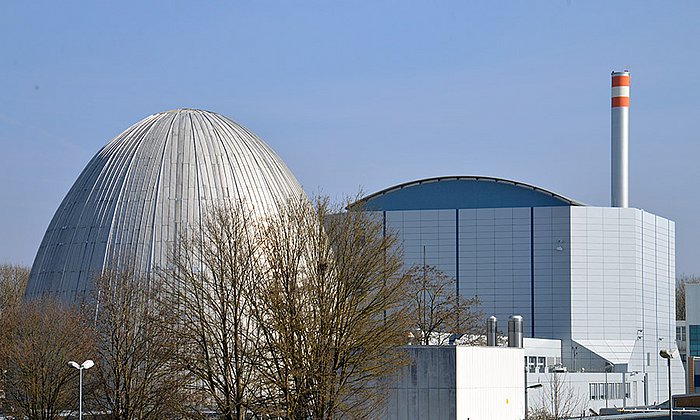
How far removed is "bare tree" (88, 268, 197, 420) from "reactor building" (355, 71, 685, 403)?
1909 inches

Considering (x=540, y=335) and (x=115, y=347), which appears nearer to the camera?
(x=115, y=347)

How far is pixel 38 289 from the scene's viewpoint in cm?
5819

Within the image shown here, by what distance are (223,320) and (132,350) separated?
7453 mm

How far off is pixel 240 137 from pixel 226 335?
1786cm

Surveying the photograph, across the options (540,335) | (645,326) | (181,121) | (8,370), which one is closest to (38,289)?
(8,370)

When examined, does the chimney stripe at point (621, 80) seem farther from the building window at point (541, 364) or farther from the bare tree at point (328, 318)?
A: the bare tree at point (328, 318)

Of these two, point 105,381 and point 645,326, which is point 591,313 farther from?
point 105,381

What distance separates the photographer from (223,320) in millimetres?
43875

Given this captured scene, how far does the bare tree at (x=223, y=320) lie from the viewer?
142 feet

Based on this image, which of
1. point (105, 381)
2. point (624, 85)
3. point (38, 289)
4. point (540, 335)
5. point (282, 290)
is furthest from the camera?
point (624, 85)

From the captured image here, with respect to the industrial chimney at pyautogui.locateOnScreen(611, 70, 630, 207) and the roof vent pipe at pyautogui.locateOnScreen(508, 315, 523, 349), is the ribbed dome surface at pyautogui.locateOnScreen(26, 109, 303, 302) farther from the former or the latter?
the industrial chimney at pyautogui.locateOnScreen(611, 70, 630, 207)

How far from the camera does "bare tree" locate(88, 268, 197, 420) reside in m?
46.2

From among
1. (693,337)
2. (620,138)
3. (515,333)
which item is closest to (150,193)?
(515,333)

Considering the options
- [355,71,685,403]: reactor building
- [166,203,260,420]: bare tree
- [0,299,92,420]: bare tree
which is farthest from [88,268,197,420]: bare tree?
[355,71,685,403]: reactor building
